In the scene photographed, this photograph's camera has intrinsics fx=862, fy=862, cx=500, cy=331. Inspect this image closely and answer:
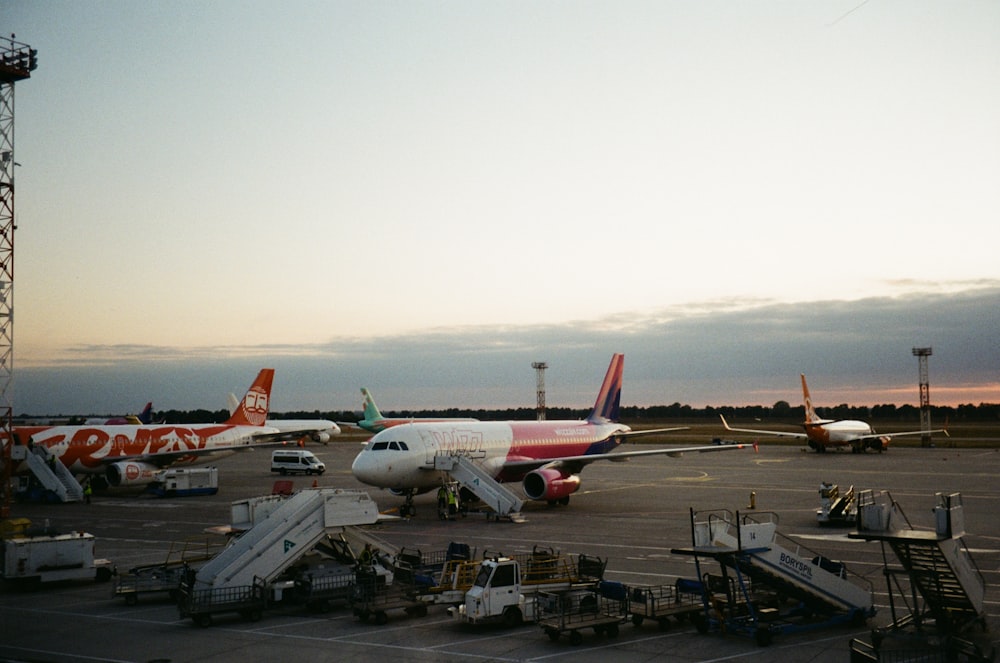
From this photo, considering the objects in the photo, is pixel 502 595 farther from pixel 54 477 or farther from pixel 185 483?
pixel 54 477

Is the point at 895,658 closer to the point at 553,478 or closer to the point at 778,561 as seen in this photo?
the point at 778,561

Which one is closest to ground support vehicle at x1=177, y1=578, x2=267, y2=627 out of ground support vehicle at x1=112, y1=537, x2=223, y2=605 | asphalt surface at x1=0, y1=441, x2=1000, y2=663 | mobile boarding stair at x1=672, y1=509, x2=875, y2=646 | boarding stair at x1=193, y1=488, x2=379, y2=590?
boarding stair at x1=193, y1=488, x2=379, y2=590

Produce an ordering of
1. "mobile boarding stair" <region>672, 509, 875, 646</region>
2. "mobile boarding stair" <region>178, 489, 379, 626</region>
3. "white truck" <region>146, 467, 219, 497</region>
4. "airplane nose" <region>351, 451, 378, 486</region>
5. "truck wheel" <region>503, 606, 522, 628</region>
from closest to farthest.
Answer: "mobile boarding stair" <region>672, 509, 875, 646</region>
"truck wheel" <region>503, 606, 522, 628</region>
"mobile boarding stair" <region>178, 489, 379, 626</region>
"airplane nose" <region>351, 451, 378, 486</region>
"white truck" <region>146, 467, 219, 497</region>

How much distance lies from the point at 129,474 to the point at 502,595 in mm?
41635

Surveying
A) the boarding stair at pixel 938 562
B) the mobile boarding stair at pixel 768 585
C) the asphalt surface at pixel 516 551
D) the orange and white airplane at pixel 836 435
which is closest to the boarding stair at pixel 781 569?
the mobile boarding stair at pixel 768 585

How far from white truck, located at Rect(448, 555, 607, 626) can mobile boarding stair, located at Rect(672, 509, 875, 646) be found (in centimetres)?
317

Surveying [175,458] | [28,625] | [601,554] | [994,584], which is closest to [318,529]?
[28,625]

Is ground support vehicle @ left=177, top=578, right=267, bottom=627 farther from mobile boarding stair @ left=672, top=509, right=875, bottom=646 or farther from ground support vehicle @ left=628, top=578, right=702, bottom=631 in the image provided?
mobile boarding stair @ left=672, top=509, right=875, bottom=646

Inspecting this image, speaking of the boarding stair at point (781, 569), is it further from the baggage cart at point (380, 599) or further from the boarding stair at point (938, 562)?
the baggage cart at point (380, 599)

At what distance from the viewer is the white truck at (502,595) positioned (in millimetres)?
19703

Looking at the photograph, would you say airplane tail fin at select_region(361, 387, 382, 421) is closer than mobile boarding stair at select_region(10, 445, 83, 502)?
No

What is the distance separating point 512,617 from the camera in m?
20.1

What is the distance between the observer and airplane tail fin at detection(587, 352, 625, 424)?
5294 centimetres

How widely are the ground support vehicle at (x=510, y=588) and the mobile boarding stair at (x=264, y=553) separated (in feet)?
14.5
